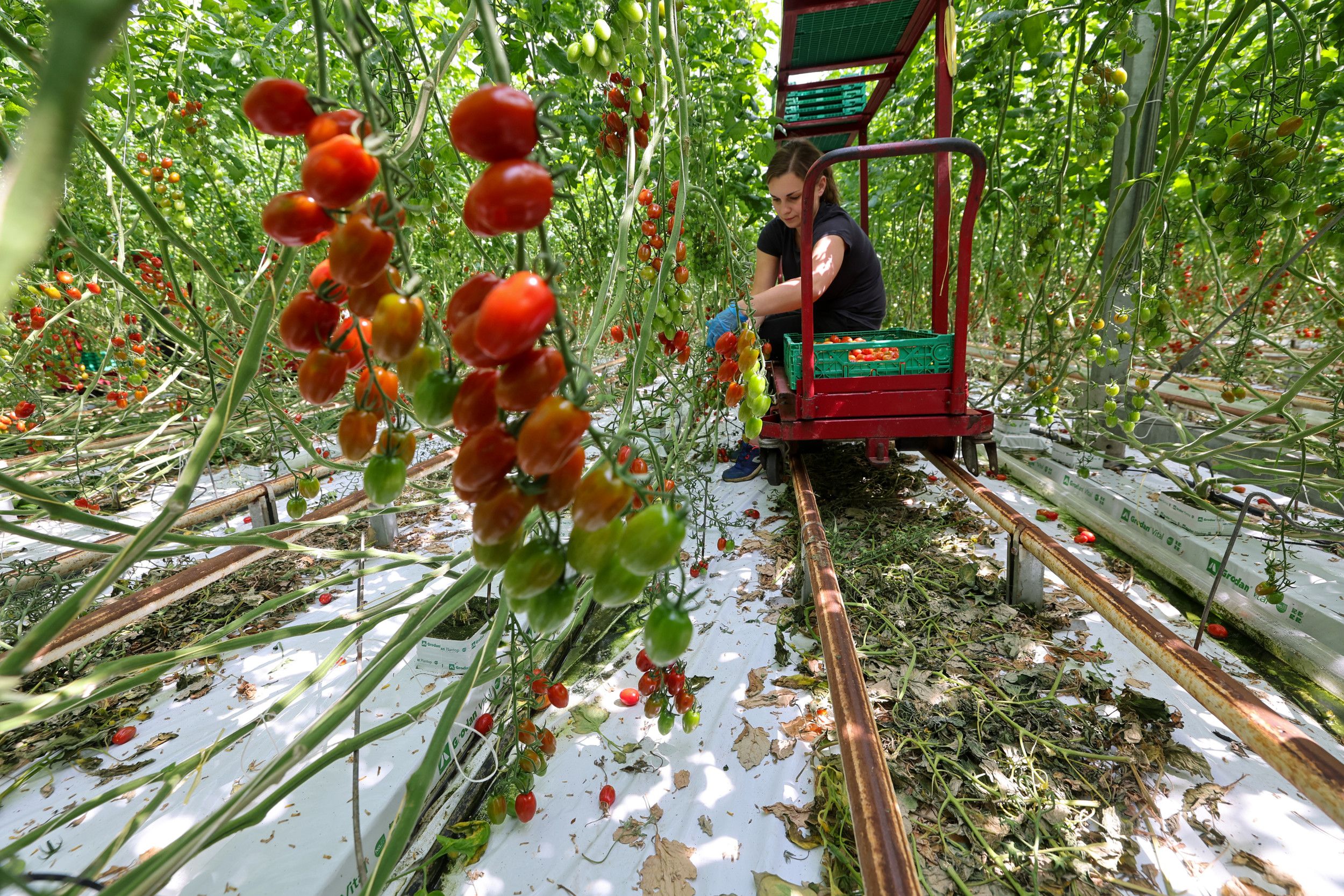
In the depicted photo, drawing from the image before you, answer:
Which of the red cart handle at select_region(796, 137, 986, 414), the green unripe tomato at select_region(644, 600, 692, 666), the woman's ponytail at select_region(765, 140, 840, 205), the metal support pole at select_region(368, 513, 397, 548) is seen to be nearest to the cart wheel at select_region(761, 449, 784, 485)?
the red cart handle at select_region(796, 137, 986, 414)

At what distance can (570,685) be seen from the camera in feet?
4.98

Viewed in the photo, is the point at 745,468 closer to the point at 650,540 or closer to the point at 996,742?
the point at 996,742

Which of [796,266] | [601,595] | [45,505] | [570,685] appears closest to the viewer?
[601,595]

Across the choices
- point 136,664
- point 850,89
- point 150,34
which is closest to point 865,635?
point 136,664

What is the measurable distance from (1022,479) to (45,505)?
3.16 m

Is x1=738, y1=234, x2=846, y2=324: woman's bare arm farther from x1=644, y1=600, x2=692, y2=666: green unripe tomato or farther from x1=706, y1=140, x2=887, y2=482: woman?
x1=644, y1=600, x2=692, y2=666: green unripe tomato

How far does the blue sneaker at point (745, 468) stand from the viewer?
3.11m

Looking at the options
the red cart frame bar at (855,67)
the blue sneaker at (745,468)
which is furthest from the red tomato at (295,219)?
the blue sneaker at (745,468)

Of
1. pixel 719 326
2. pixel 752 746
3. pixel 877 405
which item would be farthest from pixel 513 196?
pixel 877 405

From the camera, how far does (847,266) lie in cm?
273

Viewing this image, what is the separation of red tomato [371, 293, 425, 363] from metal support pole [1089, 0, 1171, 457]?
2.14 meters

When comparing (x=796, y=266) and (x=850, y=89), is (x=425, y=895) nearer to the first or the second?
(x=796, y=266)

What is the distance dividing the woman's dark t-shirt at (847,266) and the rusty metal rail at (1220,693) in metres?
1.62

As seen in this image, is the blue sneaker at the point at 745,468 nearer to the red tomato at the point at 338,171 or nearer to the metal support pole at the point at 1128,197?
the metal support pole at the point at 1128,197
